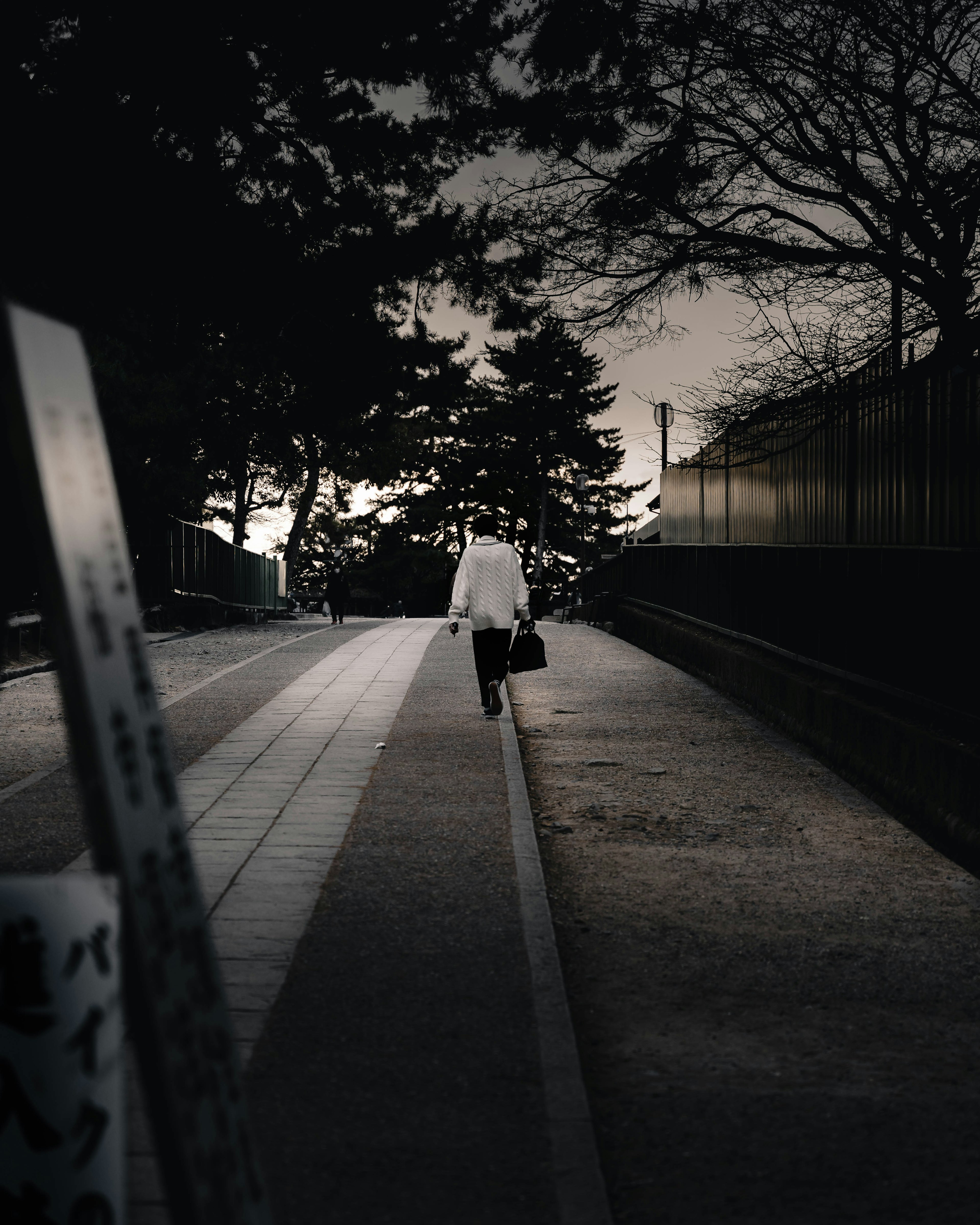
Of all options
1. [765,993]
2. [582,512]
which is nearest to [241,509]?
[582,512]

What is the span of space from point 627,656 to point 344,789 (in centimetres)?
1108

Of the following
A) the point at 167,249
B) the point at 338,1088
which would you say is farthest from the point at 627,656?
the point at 338,1088

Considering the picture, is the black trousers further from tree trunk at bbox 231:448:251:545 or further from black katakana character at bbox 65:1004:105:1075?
tree trunk at bbox 231:448:251:545

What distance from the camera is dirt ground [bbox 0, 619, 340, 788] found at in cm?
930

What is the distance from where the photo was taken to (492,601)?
36.0 ft

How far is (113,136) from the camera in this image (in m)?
9.26

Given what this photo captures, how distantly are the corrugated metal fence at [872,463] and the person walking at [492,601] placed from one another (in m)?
1.94

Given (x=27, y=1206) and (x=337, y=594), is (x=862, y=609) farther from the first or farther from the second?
(x=337, y=594)

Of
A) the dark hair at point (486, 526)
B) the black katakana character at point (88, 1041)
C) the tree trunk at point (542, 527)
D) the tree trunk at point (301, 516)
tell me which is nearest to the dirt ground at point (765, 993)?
the black katakana character at point (88, 1041)

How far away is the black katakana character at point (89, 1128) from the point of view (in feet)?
6.37

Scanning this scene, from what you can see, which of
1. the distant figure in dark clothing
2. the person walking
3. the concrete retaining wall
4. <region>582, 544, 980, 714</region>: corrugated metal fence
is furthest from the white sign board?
the distant figure in dark clothing

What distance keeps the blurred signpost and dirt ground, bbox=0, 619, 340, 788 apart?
104 inches

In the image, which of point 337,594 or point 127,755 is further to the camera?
point 337,594

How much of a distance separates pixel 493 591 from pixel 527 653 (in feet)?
2.01
